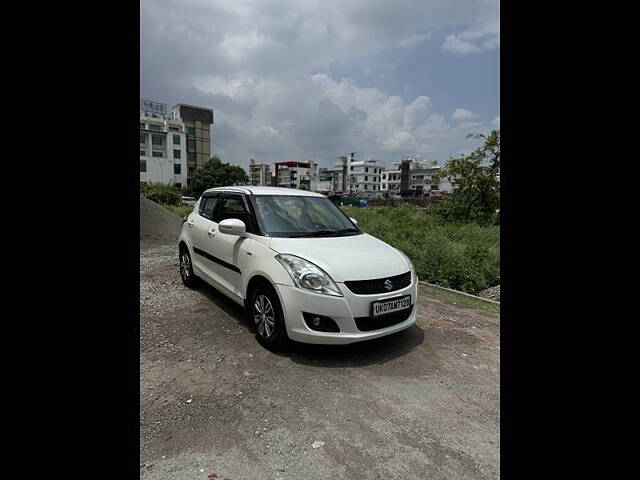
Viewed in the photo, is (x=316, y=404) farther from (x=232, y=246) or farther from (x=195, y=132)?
(x=195, y=132)

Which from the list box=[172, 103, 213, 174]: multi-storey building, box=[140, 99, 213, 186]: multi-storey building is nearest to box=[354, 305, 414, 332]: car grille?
box=[140, 99, 213, 186]: multi-storey building

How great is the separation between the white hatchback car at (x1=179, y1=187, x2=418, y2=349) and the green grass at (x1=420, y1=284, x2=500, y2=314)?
2.04 metres

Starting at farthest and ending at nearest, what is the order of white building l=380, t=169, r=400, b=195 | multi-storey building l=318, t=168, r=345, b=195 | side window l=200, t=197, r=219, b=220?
multi-storey building l=318, t=168, r=345, b=195, white building l=380, t=169, r=400, b=195, side window l=200, t=197, r=219, b=220

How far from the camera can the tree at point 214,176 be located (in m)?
49.0

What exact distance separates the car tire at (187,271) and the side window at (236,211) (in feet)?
3.91

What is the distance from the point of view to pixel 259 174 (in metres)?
109

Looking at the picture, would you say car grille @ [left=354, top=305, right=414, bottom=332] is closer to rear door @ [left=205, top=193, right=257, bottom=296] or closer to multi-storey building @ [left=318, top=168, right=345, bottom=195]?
rear door @ [left=205, top=193, right=257, bottom=296]

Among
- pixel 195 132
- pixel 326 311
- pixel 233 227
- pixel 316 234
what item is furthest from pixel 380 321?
pixel 195 132

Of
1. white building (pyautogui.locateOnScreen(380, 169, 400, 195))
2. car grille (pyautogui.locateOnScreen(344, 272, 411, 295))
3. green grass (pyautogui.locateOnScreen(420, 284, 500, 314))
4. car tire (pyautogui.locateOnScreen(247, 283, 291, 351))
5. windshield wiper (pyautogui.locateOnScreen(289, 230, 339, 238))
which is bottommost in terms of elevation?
green grass (pyautogui.locateOnScreen(420, 284, 500, 314))

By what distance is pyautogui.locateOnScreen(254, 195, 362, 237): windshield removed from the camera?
4199 mm
